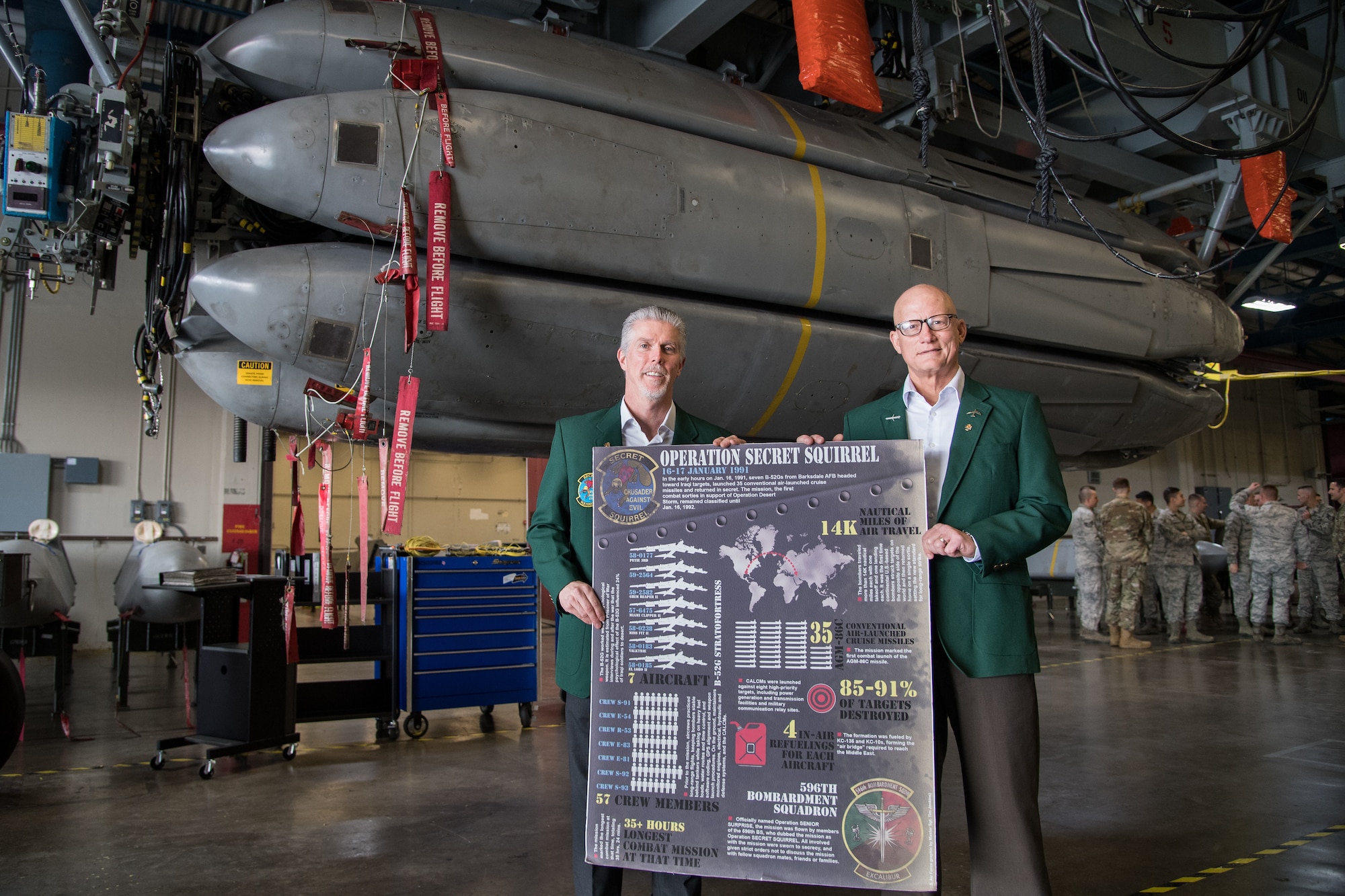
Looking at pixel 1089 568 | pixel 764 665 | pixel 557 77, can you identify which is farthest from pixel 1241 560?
pixel 764 665

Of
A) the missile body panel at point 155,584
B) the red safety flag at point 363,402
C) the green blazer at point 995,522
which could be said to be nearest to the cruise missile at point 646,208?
the red safety flag at point 363,402

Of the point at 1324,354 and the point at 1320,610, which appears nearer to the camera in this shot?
the point at 1320,610

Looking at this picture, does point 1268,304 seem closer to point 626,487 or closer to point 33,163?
point 626,487

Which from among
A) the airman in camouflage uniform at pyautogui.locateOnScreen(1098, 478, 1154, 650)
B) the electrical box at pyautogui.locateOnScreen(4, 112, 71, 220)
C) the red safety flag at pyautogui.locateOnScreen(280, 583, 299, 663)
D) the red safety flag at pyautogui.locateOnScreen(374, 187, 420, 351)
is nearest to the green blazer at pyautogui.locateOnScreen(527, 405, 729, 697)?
the red safety flag at pyautogui.locateOnScreen(374, 187, 420, 351)

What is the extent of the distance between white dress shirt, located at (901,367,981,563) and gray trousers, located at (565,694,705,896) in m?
1.06

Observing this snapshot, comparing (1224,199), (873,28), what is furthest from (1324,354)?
(873,28)

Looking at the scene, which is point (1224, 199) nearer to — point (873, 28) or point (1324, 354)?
point (873, 28)

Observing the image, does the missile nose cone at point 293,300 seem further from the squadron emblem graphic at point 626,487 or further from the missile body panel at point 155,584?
the missile body panel at point 155,584

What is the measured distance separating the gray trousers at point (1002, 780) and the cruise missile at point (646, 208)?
2942 mm

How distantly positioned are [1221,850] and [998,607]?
79.0 inches

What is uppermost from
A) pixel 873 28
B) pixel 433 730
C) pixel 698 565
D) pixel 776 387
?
pixel 873 28

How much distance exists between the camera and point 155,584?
6465mm

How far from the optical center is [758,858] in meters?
1.90

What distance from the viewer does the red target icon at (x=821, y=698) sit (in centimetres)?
196
